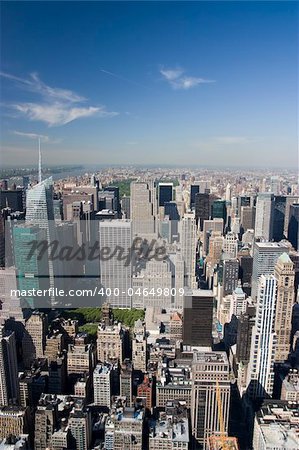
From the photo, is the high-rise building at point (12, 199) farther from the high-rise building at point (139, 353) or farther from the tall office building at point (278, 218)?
the tall office building at point (278, 218)

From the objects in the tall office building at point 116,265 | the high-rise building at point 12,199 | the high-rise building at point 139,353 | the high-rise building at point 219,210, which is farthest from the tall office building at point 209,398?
the high-rise building at point 219,210

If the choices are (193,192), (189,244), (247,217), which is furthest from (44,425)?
(247,217)

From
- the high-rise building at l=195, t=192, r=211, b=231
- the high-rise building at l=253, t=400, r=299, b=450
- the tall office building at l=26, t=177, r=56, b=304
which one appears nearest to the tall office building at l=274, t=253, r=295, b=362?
the high-rise building at l=253, t=400, r=299, b=450

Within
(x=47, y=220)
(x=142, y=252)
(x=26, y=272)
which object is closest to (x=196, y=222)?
(x=142, y=252)

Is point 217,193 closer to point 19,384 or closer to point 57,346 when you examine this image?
point 57,346

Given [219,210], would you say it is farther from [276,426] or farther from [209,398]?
[276,426]

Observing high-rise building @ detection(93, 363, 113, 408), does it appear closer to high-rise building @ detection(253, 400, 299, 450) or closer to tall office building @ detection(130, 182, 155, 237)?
high-rise building @ detection(253, 400, 299, 450)

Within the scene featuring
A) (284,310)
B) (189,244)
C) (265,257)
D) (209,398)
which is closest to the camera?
(209,398)
